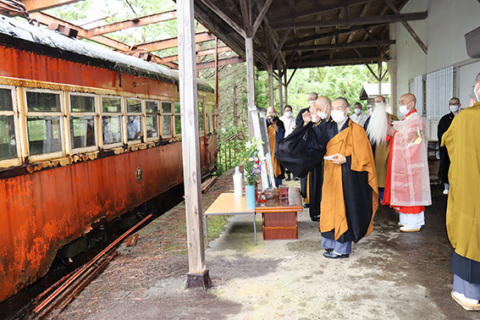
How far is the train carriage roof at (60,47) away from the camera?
3859mm

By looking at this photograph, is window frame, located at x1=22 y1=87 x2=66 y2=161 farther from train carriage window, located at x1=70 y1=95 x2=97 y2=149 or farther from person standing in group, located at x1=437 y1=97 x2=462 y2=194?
person standing in group, located at x1=437 y1=97 x2=462 y2=194

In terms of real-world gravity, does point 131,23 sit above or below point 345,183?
above

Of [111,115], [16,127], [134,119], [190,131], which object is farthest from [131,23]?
[190,131]

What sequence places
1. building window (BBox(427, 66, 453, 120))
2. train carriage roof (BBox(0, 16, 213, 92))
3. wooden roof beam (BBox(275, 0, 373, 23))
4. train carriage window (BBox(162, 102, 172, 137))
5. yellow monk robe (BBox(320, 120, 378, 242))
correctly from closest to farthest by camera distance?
train carriage roof (BBox(0, 16, 213, 92)) < yellow monk robe (BBox(320, 120, 378, 242)) < train carriage window (BBox(162, 102, 172, 137)) < building window (BBox(427, 66, 453, 120)) < wooden roof beam (BBox(275, 0, 373, 23))

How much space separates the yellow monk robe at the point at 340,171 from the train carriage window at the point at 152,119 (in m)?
4.10

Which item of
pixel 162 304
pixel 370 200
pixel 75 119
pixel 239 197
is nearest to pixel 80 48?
pixel 75 119

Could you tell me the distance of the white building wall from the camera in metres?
7.95

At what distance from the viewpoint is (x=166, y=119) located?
8.48 meters

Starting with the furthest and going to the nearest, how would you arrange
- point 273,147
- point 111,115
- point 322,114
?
point 273,147 → point 111,115 → point 322,114

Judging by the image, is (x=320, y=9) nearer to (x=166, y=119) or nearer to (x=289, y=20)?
(x=289, y=20)

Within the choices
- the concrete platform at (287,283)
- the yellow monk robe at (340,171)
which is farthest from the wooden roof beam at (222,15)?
the concrete platform at (287,283)

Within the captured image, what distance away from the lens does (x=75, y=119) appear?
4945mm

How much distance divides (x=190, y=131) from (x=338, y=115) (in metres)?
1.73

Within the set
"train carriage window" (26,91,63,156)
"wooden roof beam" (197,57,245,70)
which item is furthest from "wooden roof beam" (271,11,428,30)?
"train carriage window" (26,91,63,156)
